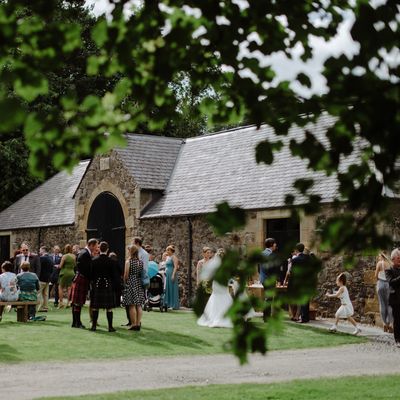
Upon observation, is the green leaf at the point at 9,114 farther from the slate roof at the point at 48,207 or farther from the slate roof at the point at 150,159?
the slate roof at the point at 48,207

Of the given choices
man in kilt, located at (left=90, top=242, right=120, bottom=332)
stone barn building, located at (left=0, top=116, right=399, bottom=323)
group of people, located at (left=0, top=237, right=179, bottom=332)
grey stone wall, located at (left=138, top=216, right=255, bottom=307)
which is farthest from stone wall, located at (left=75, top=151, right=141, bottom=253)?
man in kilt, located at (left=90, top=242, right=120, bottom=332)

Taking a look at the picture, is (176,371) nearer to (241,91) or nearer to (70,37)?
(241,91)

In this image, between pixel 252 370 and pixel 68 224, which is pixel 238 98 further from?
pixel 68 224

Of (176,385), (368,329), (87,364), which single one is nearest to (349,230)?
(176,385)

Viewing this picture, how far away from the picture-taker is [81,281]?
17.2m

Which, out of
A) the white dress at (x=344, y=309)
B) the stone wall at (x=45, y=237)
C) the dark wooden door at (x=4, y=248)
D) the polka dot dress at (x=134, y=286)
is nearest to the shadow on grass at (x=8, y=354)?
the polka dot dress at (x=134, y=286)

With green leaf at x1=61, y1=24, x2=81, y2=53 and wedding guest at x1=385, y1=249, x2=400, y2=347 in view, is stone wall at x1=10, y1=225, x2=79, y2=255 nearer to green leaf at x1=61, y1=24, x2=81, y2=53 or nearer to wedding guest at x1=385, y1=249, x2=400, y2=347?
wedding guest at x1=385, y1=249, x2=400, y2=347

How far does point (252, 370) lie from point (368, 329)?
713cm

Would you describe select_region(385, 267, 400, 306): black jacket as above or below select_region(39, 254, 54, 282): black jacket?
below

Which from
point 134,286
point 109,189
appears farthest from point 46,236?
point 134,286

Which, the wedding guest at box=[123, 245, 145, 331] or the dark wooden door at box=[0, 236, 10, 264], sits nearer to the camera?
the wedding guest at box=[123, 245, 145, 331]

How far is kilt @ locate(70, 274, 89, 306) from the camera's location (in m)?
17.0

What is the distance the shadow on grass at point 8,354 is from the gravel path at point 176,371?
1.89 feet

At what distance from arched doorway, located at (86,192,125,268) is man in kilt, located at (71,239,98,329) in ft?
32.0
